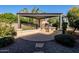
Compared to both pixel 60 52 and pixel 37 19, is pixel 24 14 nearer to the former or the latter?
pixel 37 19

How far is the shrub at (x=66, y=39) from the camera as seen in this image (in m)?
10.9

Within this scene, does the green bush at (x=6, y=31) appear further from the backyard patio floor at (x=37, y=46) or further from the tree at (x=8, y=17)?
the backyard patio floor at (x=37, y=46)

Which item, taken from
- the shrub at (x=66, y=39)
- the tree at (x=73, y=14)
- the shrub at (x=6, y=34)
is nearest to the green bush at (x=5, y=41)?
the shrub at (x=6, y=34)

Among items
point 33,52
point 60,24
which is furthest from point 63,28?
point 33,52

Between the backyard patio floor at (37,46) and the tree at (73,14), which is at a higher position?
the tree at (73,14)

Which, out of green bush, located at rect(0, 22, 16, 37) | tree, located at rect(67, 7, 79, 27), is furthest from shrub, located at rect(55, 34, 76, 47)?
green bush, located at rect(0, 22, 16, 37)

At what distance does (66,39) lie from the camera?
10914 mm

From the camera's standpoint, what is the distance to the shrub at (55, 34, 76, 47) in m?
10.9

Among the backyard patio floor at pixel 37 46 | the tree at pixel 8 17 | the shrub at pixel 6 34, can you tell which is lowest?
the backyard patio floor at pixel 37 46

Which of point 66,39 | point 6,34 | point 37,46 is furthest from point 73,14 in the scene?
point 6,34

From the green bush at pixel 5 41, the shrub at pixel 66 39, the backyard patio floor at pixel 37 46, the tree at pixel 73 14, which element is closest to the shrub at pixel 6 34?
the green bush at pixel 5 41

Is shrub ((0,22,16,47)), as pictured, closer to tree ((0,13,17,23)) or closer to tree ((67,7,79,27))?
tree ((0,13,17,23))

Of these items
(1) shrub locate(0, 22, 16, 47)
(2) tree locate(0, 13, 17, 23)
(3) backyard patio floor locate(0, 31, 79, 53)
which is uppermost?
(2) tree locate(0, 13, 17, 23)
